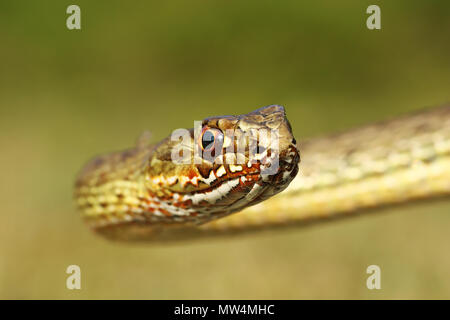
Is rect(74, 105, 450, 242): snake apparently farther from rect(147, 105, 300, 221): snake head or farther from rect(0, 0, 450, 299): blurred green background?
rect(0, 0, 450, 299): blurred green background

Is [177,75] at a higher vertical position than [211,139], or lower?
higher

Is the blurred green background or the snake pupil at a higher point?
the blurred green background

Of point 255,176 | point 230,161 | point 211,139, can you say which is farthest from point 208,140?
point 255,176

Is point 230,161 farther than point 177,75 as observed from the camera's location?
No

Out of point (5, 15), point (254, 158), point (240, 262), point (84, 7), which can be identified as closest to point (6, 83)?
point (5, 15)

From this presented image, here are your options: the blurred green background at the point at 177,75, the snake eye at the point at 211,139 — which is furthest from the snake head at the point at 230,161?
the blurred green background at the point at 177,75

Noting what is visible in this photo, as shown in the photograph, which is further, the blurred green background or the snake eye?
the blurred green background

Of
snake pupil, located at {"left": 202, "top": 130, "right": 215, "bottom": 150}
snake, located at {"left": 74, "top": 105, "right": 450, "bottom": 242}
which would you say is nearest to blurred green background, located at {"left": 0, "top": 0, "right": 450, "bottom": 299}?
snake, located at {"left": 74, "top": 105, "right": 450, "bottom": 242}

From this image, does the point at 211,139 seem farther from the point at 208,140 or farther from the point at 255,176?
the point at 255,176
